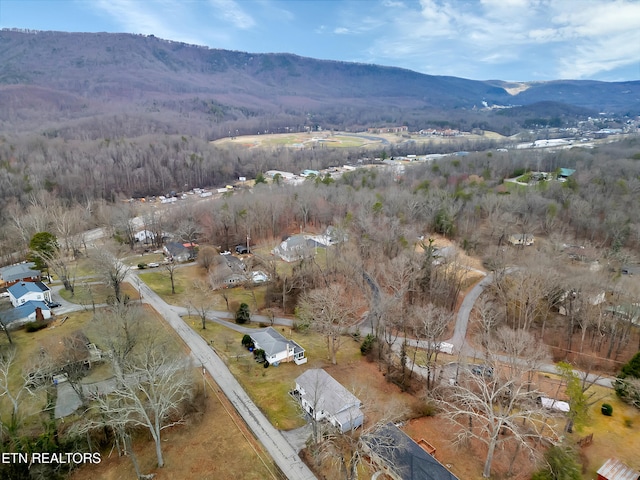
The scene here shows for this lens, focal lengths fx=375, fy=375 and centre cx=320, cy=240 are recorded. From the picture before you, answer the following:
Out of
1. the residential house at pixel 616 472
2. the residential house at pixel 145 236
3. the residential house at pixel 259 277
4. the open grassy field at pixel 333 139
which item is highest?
the open grassy field at pixel 333 139

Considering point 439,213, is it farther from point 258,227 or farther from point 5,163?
point 5,163

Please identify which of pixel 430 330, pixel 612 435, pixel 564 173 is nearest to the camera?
pixel 612 435

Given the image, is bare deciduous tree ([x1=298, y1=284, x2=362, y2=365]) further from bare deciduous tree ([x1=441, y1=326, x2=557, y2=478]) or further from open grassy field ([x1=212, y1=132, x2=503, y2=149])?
open grassy field ([x1=212, y1=132, x2=503, y2=149])

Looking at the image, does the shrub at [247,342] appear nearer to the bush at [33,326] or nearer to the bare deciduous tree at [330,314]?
the bare deciduous tree at [330,314]

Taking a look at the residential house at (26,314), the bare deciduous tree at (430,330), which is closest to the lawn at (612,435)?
the bare deciduous tree at (430,330)

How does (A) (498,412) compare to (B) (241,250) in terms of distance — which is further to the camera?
(B) (241,250)

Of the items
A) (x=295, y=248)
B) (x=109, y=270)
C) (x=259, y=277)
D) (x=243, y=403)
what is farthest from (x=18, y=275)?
(x=243, y=403)

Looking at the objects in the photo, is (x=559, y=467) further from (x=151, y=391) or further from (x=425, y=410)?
(x=151, y=391)
